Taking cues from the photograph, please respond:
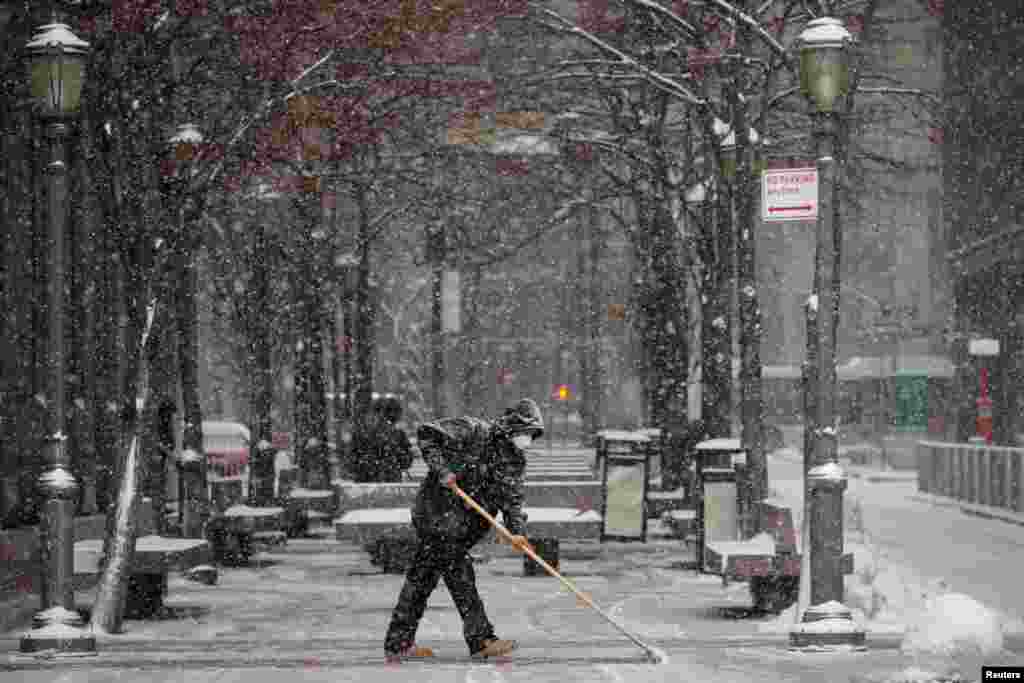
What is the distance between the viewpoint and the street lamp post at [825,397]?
14180 millimetres

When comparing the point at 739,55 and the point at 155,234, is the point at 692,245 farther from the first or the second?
the point at 155,234

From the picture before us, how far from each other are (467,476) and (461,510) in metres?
0.26

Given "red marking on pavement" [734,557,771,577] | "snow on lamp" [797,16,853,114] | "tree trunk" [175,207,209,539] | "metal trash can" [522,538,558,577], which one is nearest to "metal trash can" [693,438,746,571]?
"metal trash can" [522,538,558,577]

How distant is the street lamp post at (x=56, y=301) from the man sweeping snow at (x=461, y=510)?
2806 millimetres

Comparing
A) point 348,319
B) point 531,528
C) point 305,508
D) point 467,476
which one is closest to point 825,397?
point 467,476

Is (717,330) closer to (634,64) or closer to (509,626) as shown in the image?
(634,64)

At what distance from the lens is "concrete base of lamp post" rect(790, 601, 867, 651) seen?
14000 mm

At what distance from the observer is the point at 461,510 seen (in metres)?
13.4

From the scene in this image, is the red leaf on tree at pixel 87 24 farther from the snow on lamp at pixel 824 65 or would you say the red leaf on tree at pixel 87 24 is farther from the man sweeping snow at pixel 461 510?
the snow on lamp at pixel 824 65

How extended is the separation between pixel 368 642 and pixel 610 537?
1130cm

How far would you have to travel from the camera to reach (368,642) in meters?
15.2

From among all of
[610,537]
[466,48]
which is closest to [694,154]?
[466,48]

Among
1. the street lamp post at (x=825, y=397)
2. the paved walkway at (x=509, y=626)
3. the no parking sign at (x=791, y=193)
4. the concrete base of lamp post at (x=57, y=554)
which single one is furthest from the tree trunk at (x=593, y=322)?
the concrete base of lamp post at (x=57, y=554)

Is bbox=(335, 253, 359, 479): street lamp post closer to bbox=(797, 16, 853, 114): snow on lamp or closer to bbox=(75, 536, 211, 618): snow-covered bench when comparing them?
bbox=(75, 536, 211, 618): snow-covered bench
